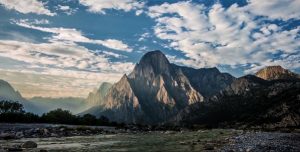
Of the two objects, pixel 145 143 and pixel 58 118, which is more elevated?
pixel 58 118

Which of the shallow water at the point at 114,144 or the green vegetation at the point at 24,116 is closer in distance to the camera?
the shallow water at the point at 114,144

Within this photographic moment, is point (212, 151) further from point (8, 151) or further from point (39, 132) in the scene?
point (39, 132)

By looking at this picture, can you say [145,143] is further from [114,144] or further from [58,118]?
[58,118]

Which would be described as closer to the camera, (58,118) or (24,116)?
→ (24,116)

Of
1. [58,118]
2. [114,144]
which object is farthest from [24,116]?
[114,144]

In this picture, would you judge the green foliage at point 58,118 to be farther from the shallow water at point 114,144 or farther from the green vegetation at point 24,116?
the shallow water at point 114,144

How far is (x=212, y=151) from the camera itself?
40156 mm

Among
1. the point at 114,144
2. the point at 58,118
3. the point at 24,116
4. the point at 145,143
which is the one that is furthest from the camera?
the point at 58,118

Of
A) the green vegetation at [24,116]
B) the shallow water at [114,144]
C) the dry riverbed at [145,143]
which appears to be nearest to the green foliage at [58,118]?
the green vegetation at [24,116]

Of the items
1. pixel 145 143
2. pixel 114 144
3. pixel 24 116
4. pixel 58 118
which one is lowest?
pixel 145 143

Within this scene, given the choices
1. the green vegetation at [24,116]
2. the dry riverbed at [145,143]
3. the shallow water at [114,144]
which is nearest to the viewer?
the dry riverbed at [145,143]

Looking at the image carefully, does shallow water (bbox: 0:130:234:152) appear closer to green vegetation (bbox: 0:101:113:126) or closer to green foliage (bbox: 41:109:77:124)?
green vegetation (bbox: 0:101:113:126)

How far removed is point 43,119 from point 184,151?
476 ft

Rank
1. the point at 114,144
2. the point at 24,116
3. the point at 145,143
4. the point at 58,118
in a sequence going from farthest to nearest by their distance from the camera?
the point at 58,118
the point at 24,116
the point at 145,143
the point at 114,144
